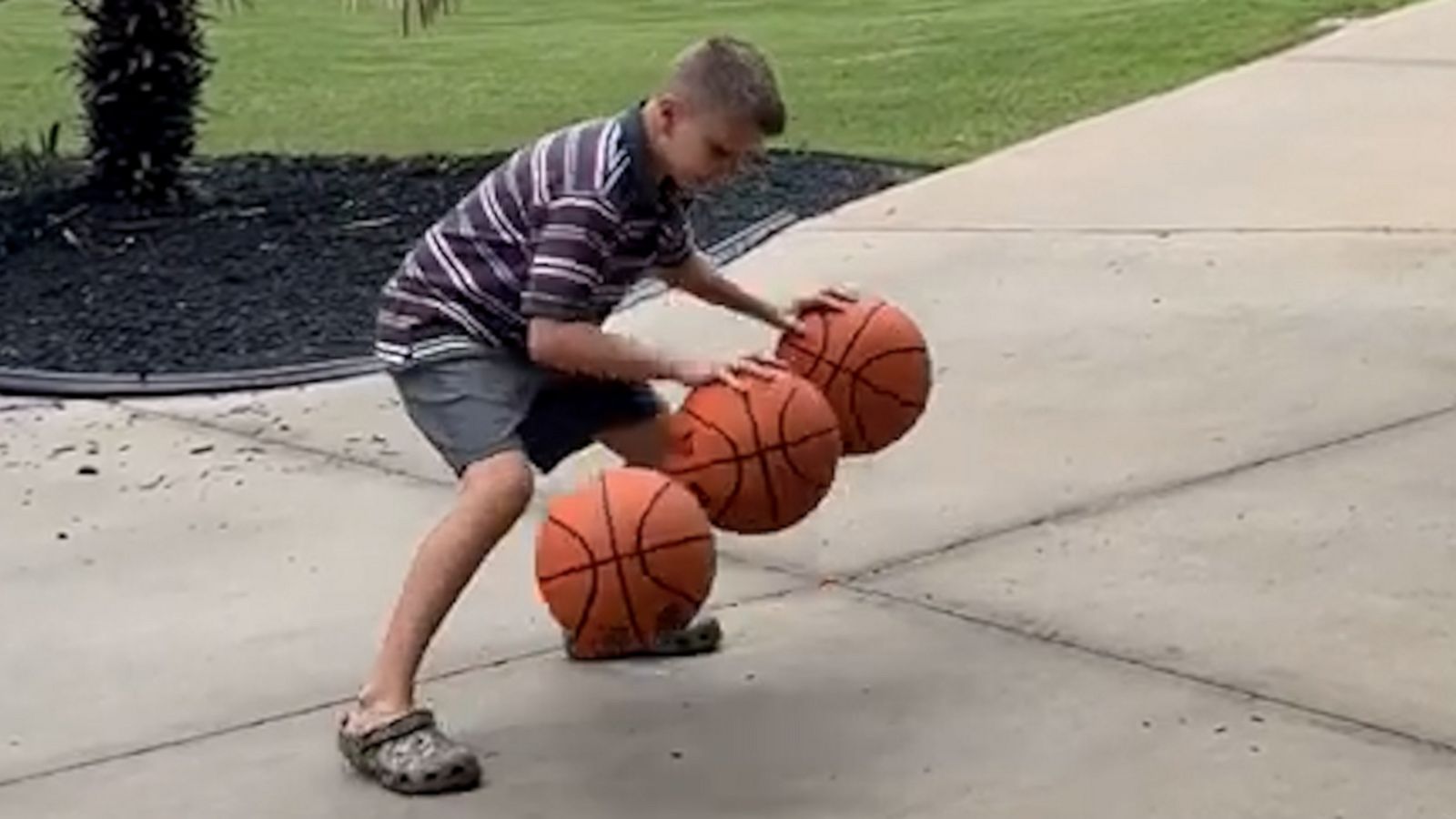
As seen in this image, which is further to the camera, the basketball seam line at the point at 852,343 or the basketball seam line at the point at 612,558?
the basketball seam line at the point at 852,343

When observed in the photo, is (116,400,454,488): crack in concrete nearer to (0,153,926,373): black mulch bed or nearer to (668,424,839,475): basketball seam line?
(0,153,926,373): black mulch bed

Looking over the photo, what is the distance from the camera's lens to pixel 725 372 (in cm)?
532

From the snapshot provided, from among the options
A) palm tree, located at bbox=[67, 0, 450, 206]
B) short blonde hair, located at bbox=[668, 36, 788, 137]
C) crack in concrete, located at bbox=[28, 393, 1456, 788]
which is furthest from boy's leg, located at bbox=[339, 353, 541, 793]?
palm tree, located at bbox=[67, 0, 450, 206]

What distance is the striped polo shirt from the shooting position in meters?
5.21

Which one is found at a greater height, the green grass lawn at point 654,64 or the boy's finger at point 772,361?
the boy's finger at point 772,361

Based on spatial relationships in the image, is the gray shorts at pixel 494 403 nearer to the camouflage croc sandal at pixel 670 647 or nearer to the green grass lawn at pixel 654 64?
the camouflage croc sandal at pixel 670 647

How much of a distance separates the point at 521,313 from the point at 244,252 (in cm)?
466

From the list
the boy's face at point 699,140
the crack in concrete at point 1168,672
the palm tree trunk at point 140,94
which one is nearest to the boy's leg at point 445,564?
the boy's face at point 699,140

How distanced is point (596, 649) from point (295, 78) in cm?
912

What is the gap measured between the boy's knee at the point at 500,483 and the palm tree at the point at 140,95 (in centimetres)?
532

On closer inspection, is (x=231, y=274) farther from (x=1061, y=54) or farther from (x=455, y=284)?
(x=1061, y=54)

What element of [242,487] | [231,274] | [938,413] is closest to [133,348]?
[231,274]

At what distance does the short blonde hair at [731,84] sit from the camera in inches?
203

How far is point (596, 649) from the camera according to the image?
18.8ft
